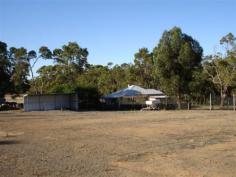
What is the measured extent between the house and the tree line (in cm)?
248

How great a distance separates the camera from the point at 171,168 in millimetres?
13203

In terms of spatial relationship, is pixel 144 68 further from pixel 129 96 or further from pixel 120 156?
pixel 120 156

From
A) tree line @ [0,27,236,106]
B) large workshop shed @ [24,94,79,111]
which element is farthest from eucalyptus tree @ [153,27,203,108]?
large workshop shed @ [24,94,79,111]

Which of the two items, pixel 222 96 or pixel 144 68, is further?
pixel 144 68

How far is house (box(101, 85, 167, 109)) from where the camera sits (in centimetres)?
6656

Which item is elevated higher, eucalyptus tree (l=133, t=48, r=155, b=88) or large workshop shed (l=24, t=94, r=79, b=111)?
eucalyptus tree (l=133, t=48, r=155, b=88)

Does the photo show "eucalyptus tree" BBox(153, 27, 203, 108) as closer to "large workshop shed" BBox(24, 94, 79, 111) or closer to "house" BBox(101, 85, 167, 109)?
"house" BBox(101, 85, 167, 109)

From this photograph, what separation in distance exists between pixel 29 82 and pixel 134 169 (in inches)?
2989

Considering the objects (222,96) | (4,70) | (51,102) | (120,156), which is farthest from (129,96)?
(120,156)

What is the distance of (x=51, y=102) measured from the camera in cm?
6256

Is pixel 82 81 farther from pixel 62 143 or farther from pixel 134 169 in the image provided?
pixel 134 169

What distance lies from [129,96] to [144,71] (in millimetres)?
24191

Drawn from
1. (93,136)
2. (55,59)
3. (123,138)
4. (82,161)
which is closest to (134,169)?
(82,161)

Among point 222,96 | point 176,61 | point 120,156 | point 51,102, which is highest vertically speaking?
point 176,61
